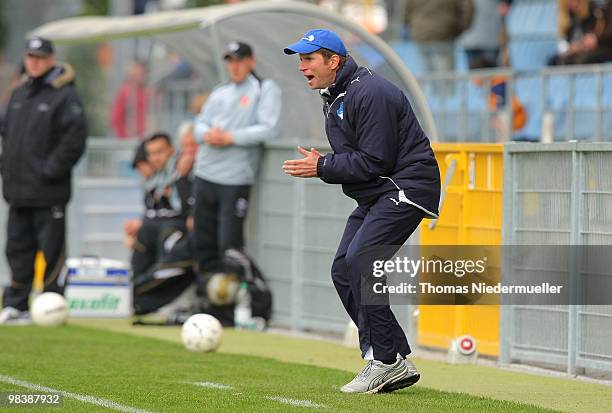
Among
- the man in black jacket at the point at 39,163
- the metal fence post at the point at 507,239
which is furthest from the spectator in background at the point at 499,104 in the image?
the metal fence post at the point at 507,239

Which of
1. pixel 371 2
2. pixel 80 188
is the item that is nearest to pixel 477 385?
pixel 80 188

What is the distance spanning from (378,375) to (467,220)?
10.1 ft

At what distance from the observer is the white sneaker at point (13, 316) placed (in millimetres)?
14500

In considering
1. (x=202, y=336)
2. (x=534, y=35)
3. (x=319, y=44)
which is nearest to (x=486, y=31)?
(x=534, y=35)

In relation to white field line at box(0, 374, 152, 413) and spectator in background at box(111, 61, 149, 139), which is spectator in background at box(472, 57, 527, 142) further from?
white field line at box(0, 374, 152, 413)

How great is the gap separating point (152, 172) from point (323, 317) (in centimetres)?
282

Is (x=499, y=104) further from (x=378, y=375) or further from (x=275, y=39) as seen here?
(x=378, y=375)

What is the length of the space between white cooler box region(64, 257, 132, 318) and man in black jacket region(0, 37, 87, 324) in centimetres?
66

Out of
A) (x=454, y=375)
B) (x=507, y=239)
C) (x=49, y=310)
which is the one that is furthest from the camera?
(x=49, y=310)

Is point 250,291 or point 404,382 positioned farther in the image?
point 250,291

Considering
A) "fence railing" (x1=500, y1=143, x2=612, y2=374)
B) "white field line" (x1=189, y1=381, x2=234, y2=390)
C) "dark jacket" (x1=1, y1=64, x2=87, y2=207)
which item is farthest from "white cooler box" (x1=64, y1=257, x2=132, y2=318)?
"white field line" (x1=189, y1=381, x2=234, y2=390)

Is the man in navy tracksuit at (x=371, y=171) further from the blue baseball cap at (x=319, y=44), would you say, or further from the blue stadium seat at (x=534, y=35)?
the blue stadium seat at (x=534, y=35)

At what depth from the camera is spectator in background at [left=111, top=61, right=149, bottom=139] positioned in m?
23.7

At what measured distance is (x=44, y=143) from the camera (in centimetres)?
1456
